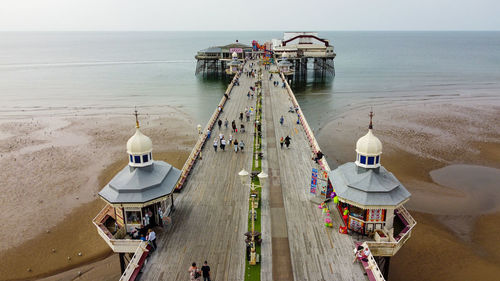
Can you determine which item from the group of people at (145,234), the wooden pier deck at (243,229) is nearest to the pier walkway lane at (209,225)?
the wooden pier deck at (243,229)

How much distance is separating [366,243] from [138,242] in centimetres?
1023

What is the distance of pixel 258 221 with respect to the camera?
19.2 m

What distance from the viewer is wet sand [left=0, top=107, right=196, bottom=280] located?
71.2ft

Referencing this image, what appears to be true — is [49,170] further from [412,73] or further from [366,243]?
[412,73]

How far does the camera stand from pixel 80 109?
5853cm

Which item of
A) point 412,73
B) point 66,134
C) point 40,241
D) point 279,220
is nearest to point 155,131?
point 66,134

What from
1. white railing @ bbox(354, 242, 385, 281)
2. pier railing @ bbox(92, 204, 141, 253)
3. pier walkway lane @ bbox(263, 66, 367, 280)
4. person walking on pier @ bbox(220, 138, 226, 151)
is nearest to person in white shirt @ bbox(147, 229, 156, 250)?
pier railing @ bbox(92, 204, 141, 253)

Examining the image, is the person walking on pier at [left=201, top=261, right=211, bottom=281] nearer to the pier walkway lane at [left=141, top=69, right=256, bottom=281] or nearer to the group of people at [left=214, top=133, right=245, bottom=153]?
the pier walkway lane at [left=141, top=69, right=256, bottom=281]

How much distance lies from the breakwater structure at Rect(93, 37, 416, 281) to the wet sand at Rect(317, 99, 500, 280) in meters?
4.68

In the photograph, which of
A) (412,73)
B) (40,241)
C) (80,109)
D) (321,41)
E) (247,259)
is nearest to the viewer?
(247,259)

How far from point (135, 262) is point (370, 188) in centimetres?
1111

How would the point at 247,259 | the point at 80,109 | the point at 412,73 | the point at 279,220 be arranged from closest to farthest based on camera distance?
the point at 247,259 → the point at 279,220 → the point at 80,109 → the point at 412,73

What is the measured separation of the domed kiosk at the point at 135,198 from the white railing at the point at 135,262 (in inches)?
25.4

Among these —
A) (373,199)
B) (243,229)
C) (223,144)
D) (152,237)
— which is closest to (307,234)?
(243,229)
